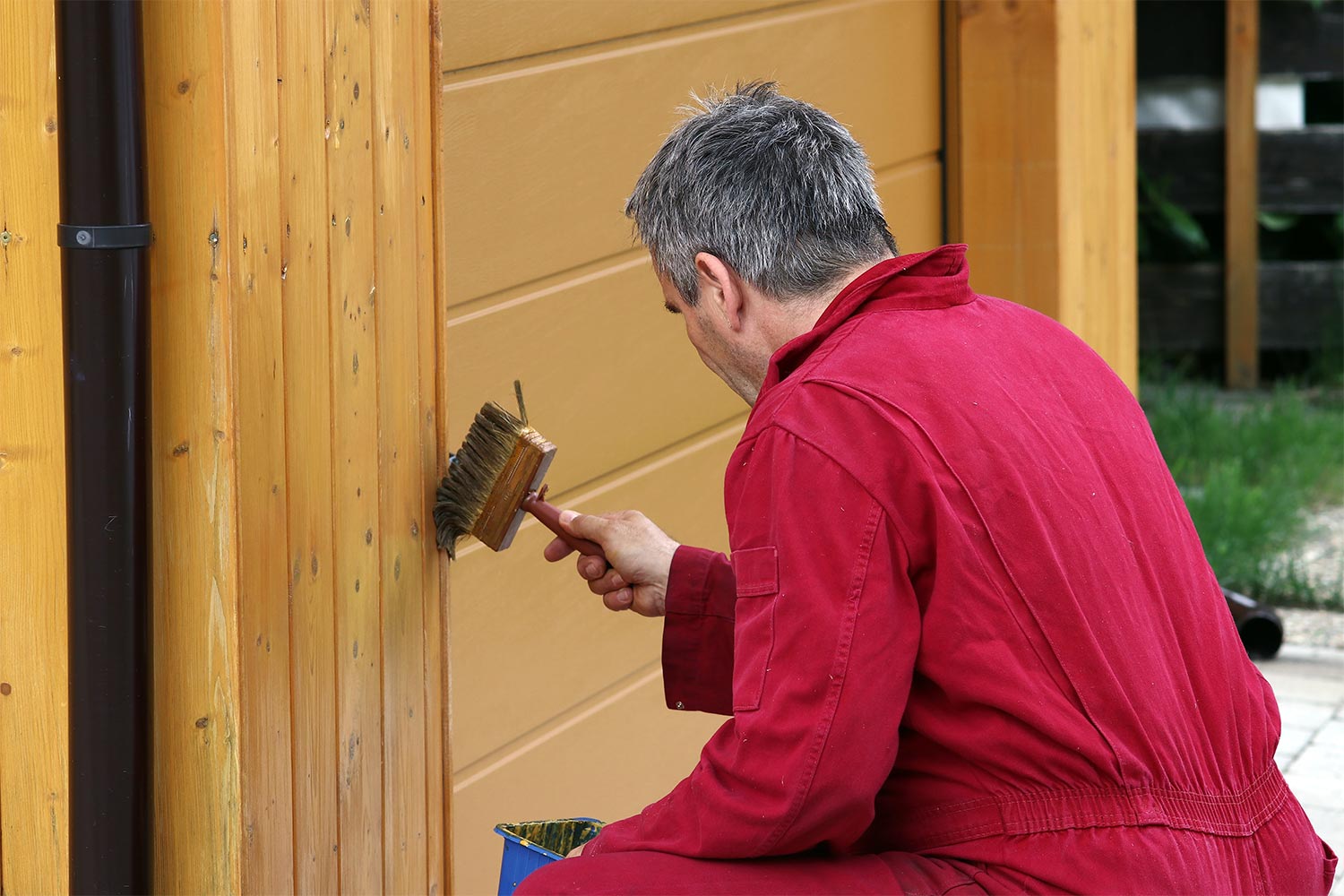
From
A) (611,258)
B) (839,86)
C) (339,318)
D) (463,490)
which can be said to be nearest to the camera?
(339,318)

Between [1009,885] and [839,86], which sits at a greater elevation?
[839,86]

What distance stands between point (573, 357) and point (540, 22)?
594 millimetres

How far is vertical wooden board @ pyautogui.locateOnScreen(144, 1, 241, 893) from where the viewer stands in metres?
1.75

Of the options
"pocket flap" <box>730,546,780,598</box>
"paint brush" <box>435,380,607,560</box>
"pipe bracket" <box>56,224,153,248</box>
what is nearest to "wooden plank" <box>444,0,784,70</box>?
"paint brush" <box>435,380,607,560</box>

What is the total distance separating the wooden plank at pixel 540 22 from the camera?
8.46 ft

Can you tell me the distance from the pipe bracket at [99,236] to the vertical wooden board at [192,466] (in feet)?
0.18

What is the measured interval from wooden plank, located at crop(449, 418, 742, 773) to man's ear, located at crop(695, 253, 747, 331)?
33.7 inches

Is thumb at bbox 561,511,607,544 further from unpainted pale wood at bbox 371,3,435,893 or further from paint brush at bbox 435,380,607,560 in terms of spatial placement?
unpainted pale wood at bbox 371,3,435,893

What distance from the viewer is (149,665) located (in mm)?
1850

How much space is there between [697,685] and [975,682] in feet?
2.14

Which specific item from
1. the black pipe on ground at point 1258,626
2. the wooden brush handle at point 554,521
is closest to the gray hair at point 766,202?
the wooden brush handle at point 554,521

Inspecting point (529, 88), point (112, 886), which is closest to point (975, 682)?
point (112, 886)

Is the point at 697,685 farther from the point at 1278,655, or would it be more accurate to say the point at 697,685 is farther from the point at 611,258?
the point at 1278,655

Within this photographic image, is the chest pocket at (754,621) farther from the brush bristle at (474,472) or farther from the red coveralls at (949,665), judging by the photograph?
the brush bristle at (474,472)
